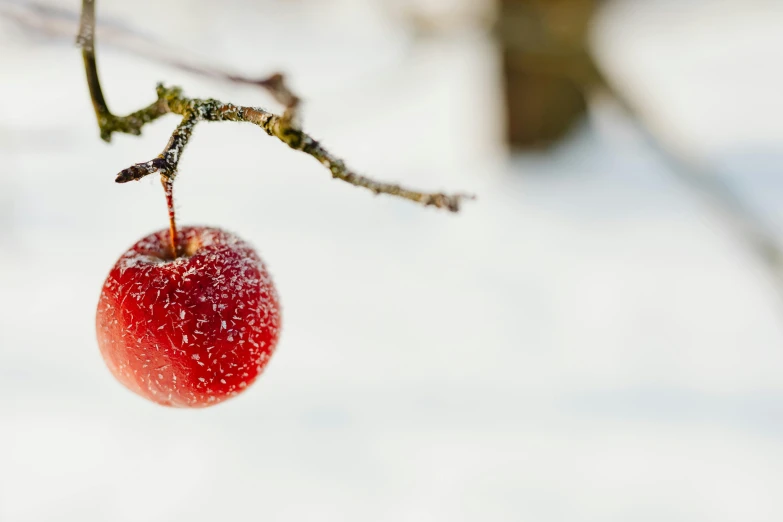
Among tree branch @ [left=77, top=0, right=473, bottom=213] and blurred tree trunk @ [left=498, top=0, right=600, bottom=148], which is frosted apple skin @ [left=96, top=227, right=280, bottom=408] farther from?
blurred tree trunk @ [left=498, top=0, right=600, bottom=148]

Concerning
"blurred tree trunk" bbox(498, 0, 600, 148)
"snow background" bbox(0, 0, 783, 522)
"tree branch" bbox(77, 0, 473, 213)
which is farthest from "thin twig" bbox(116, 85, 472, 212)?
"blurred tree trunk" bbox(498, 0, 600, 148)

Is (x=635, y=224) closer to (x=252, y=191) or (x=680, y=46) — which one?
(x=252, y=191)

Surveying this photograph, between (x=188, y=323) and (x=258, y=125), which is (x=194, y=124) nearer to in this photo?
(x=258, y=125)

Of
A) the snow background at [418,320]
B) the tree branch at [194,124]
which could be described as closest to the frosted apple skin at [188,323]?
the tree branch at [194,124]

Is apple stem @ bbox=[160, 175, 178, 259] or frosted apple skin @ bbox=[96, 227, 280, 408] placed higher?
apple stem @ bbox=[160, 175, 178, 259]

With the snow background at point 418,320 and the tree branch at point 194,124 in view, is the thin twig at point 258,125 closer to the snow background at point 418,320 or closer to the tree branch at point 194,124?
the tree branch at point 194,124

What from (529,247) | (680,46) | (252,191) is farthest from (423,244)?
(680,46)

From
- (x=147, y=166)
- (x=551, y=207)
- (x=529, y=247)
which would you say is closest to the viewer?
(x=147, y=166)
